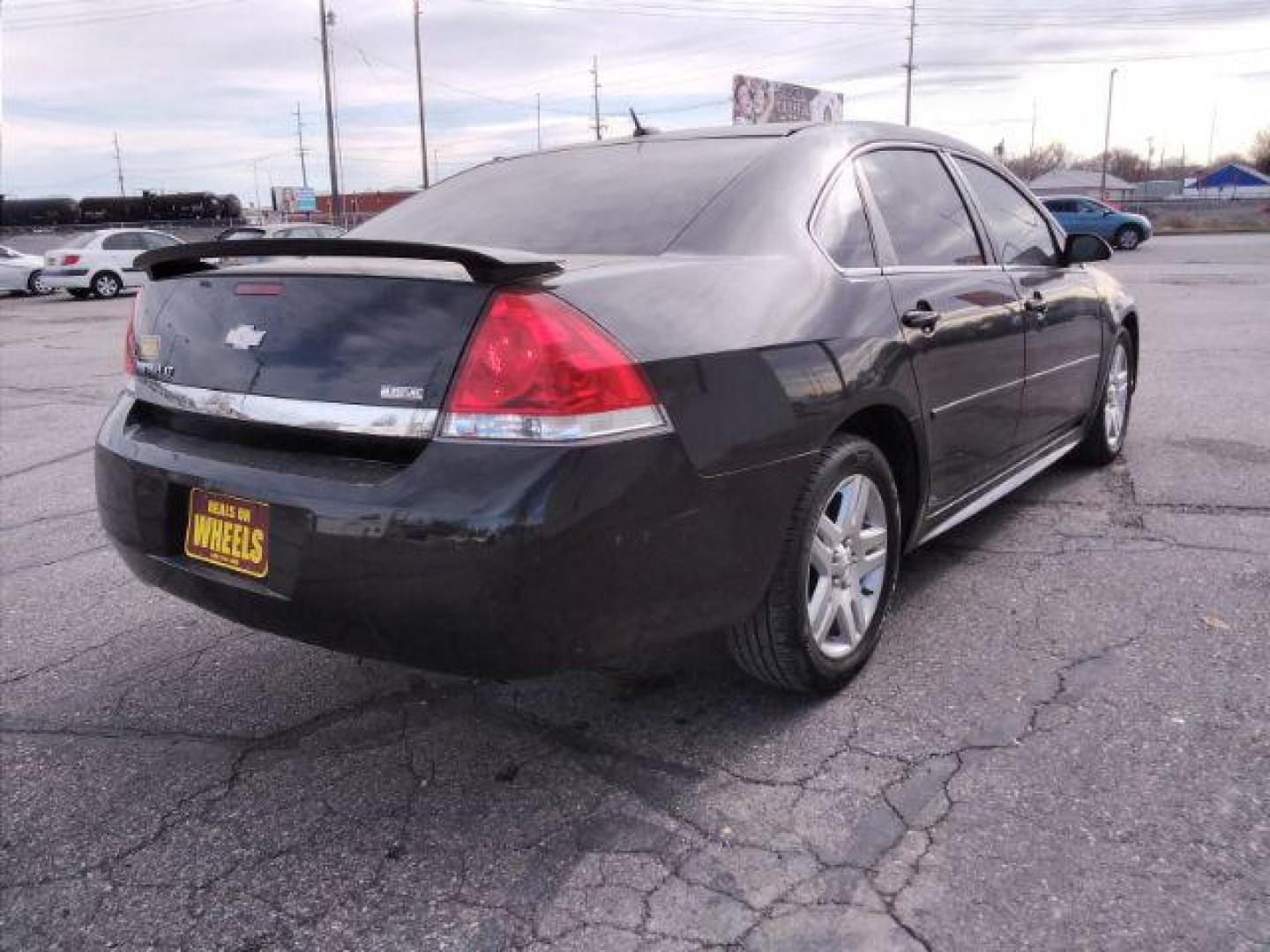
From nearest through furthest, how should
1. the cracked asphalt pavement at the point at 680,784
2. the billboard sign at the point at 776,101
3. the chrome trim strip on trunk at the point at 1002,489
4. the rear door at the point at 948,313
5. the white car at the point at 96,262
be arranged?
the cracked asphalt pavement at the point at 680,784 → the rear door at the point at 948,313 → the chrome trim strip on trunk at the point at 1002,489 → the white car at the point at 96,262 → the billboard sign at the point at 776,101

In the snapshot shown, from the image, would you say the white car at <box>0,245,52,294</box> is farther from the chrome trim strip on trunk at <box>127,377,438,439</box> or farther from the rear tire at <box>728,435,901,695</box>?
the rear tire at <box>728,435,901,695</box>

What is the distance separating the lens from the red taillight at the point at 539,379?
6.97ft

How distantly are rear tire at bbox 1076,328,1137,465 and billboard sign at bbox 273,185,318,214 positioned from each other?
5501cm

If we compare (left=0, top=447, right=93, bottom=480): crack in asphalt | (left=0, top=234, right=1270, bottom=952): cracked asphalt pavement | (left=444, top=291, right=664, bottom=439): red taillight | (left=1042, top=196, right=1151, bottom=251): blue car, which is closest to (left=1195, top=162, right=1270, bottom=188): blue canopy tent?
(left=1042, top=196, right=1151, bottom=251): blue car

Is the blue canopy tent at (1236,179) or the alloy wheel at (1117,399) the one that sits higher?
the blue canopy tent at (1236,179)

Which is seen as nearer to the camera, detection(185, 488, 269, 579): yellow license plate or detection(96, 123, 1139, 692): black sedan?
detection(96, 123, 1139, 692): black sedan

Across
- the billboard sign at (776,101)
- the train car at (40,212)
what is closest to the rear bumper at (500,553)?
the train car at (40,212)

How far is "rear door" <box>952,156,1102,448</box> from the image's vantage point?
4.00m

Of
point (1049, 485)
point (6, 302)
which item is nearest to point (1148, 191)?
point (6, 302)

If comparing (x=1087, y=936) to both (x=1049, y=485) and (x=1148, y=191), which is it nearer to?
(x=1049, y=485)

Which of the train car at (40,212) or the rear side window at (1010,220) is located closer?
the rear side window at (1010,220)

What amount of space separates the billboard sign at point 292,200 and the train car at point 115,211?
19727mm

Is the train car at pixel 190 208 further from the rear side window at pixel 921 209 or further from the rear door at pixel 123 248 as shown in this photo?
the rear side window at pixel 921 209

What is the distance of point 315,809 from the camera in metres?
2.50
